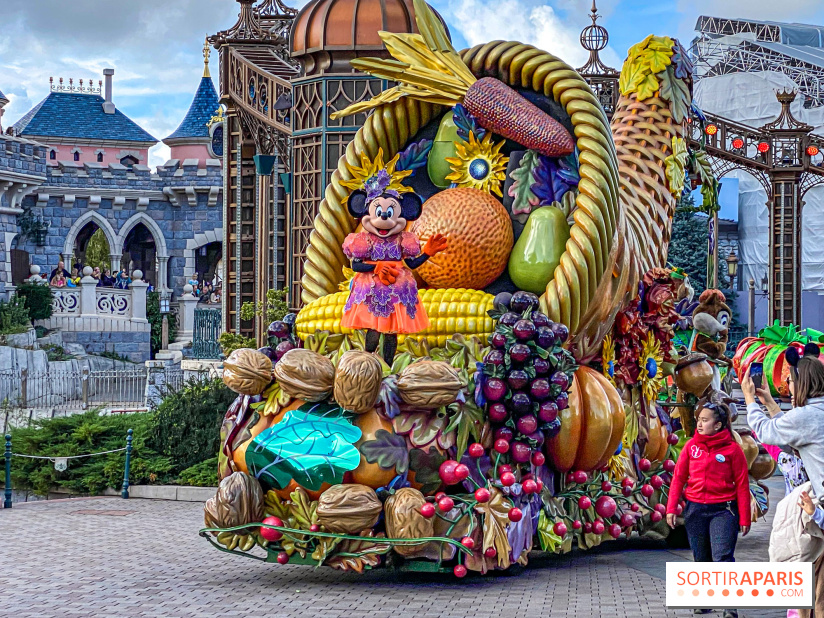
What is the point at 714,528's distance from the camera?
6.73 meters

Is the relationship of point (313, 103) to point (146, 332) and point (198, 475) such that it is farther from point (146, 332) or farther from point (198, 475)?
point (146, 332)

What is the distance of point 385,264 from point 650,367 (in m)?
2.54

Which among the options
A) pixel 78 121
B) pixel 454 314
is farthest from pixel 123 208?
pixel 454 314

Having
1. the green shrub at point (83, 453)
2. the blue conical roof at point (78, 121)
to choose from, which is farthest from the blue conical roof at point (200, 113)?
the green shrub at point (83, 453)

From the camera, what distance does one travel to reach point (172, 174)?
37156 millimetres

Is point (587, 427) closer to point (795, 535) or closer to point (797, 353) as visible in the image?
point (797, 353)

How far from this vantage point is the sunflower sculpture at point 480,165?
865cm

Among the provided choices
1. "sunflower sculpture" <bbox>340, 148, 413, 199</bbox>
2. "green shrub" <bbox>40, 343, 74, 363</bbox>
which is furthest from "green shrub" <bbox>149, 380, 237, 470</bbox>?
"green shrub" <bbox>40, 343, 74, 363</bbox>

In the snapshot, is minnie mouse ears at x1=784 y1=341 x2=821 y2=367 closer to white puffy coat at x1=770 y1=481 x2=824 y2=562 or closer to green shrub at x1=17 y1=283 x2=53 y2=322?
white puffy coat at x1=770 y1=481 x2=824 y2=562

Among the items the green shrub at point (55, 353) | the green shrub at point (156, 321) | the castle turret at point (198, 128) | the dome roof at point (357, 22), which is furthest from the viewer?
the castle turret at point (198, 128)

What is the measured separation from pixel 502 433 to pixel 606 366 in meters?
1.40

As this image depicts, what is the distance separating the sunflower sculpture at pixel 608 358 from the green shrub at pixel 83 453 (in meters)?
6.33

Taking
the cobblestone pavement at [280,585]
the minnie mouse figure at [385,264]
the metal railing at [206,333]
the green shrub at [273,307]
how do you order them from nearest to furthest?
1. the cobblestone pavement at [280,585]
2. the minnie mouse figure at [385,264]
3. the green shrub at [273,307]
4. the metal railing at [206,333]

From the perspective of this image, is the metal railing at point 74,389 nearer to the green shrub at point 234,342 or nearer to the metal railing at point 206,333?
the metal railing at point 206,333
